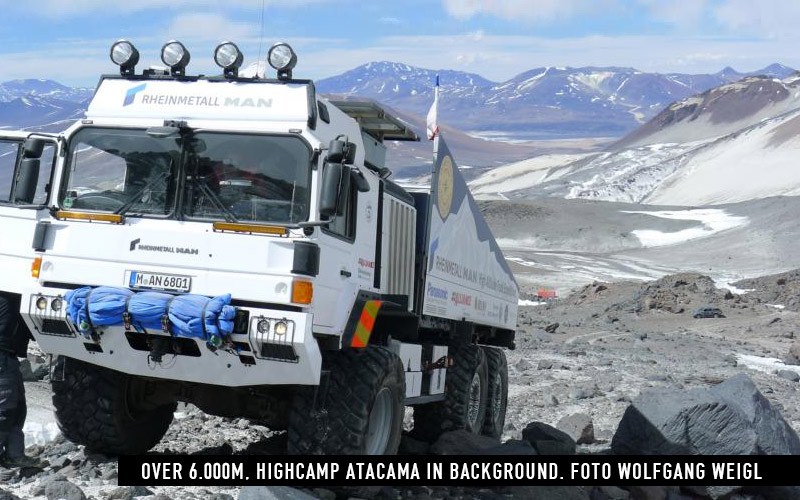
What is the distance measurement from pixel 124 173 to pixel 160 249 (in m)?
0.81

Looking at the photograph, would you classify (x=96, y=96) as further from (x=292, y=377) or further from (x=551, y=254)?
(x=551, y=254)

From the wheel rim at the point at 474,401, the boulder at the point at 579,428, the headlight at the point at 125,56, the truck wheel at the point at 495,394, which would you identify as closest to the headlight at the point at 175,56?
the headlight at the point at 125,56

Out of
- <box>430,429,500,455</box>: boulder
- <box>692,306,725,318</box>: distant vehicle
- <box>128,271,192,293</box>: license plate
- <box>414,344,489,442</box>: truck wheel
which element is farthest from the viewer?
<box>692,306,725,318</box>: distant vehicle

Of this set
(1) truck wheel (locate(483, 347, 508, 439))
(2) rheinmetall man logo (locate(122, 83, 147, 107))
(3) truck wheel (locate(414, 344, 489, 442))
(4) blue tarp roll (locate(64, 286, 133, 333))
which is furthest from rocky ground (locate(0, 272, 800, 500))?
(2) rheinmetall man logo (locate(122, 83, 147, 107))

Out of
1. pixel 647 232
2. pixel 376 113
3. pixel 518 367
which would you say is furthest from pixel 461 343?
pixel 647 232

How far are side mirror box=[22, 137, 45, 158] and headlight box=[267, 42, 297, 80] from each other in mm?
1804

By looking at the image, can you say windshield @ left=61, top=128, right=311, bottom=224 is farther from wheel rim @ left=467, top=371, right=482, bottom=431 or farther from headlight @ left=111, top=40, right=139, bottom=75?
wheel rim @ left=467, top=371, right=482, bottom=431

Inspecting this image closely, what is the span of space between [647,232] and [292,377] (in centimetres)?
7603

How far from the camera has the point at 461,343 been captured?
1132 centimetres

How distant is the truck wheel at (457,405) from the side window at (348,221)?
3533mm

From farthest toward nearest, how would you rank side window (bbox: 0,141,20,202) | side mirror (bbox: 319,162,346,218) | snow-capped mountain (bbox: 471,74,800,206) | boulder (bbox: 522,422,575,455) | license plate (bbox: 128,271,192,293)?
1. snow-capped mountain (bbox: 471,74,800,206)
2. boulder (bbox: 522,422,575,455)
3. side window (bbox: 0,141,20,202)
4. license plate (bbox: 128,271,192,293)
5. side mirror (bbox: 319,162,346,218)

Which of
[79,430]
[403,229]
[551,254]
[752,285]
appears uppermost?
[551,254]

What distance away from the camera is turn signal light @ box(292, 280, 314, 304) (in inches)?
276

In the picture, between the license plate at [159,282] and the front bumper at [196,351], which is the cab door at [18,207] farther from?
the license plate at [159,282]
